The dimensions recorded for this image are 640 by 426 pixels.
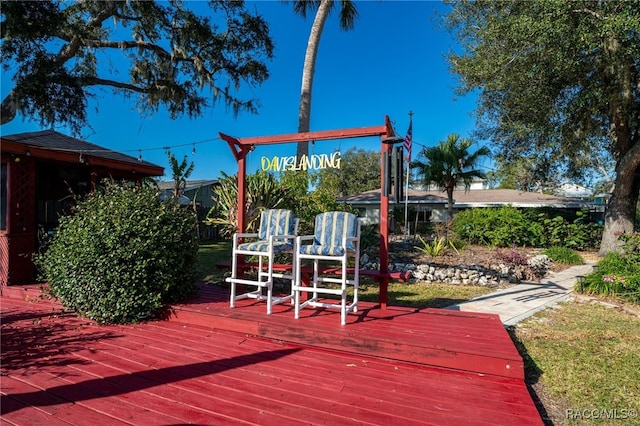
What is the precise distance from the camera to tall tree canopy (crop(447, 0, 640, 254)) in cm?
684

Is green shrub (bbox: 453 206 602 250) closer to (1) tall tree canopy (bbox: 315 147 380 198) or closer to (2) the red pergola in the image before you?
(2) the red pergola

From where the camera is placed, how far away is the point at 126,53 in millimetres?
10461

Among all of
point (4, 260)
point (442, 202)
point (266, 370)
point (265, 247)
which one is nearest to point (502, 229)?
point (442, 202)

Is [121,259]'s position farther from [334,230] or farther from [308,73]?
[308,73]

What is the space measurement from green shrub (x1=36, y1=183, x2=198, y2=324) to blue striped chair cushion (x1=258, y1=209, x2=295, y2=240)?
3.23 ft

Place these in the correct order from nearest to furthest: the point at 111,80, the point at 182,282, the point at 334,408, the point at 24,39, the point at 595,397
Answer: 1. the point at 334,408
2. the point at 595,397
3. the point at 182,282
4. the point at 24,39
5. the point at 111,80

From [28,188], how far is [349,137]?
576cm

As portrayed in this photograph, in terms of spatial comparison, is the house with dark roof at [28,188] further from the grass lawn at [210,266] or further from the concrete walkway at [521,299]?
the concrete walkway at [521,299]

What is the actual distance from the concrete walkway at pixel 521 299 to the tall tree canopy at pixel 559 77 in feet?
5.19

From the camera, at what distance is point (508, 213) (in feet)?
47.3

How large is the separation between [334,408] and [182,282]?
299cm

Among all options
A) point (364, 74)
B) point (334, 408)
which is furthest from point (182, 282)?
point (364, 74)

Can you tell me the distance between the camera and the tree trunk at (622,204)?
1102 centimetres

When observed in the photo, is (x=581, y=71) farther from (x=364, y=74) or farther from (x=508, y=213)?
(x=364, y=74)
